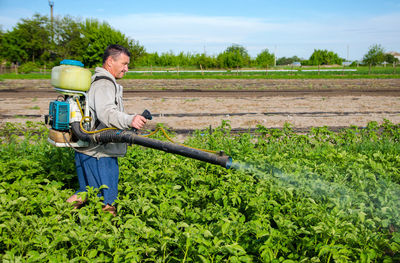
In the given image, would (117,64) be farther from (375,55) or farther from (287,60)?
(287,60)

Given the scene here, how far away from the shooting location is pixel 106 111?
324 cm

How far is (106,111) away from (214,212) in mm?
1346

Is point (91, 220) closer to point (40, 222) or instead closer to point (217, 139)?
point (40, 222)

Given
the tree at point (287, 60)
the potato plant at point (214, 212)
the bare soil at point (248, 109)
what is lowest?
the potato plant at point (214, 212)

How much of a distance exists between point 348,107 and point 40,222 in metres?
12.9

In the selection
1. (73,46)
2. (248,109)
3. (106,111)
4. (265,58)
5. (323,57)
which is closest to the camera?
(106,111)

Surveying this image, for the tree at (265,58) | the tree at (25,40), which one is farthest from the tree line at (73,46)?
the tree at (265,58)

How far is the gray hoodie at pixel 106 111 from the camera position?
10.5 ft

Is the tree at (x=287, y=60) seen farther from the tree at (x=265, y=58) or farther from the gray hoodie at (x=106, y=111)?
the gray hoodie at (x=106, y=111)

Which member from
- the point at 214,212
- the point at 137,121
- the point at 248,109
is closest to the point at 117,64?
the point at 137,121

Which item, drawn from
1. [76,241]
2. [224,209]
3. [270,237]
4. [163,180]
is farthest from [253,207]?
[76,241]

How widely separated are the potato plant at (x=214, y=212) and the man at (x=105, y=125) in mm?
156

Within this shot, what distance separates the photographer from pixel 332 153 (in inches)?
191

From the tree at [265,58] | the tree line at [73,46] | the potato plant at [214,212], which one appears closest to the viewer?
the potato plant at [214,212]
